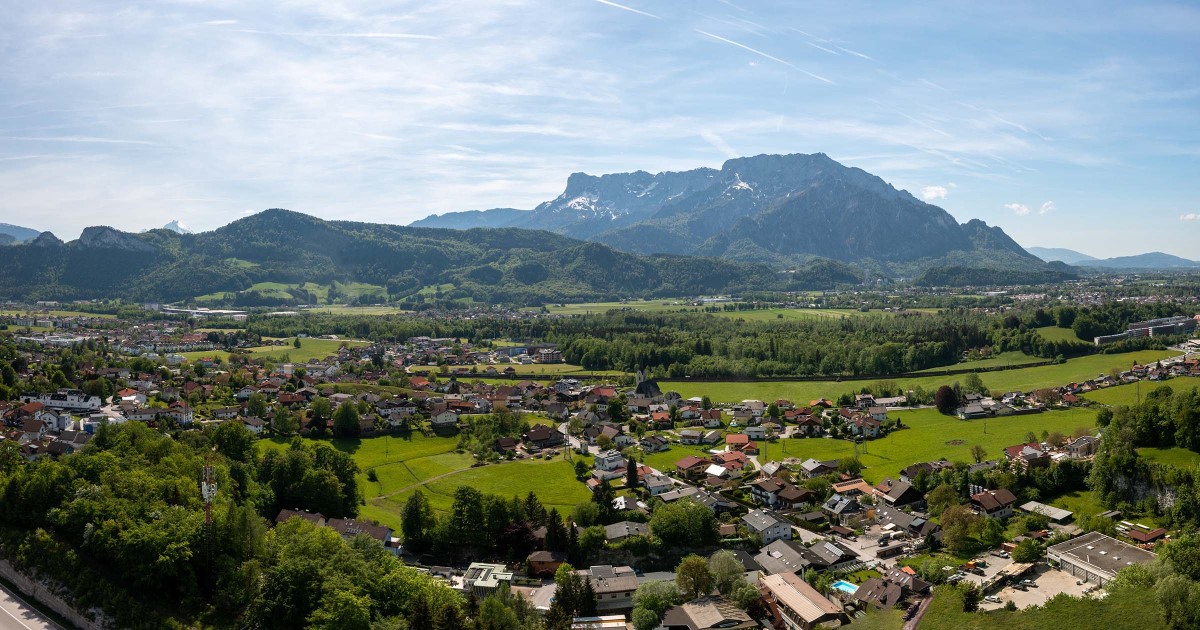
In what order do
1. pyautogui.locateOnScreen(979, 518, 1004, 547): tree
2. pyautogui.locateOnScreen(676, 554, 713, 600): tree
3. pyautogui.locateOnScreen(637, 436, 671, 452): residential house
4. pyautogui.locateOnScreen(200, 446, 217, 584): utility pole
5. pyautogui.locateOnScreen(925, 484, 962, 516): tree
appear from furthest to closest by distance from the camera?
pyautogui.locateOnScreen(637, 436, 671, 452): residential house → pyautogui.locateOnScreen(925, 484, 962, 516): tree → pyautogui.locateOnScreen(979, 518, 1004, 547): tree → pyautogui.locateOnScreen(676, 554, 713, 600): tree → pyautogui.locateOnScreen(200, 446, 217, 584): utility pole

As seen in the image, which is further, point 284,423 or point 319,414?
point 319,414

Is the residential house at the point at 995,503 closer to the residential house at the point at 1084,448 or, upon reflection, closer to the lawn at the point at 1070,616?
the residential house at the point at 1084,448

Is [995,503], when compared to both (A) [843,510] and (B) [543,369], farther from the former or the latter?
(B) [543,369]

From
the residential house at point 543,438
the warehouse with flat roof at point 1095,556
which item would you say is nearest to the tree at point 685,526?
the warehouse with flat roof at point 1095,556

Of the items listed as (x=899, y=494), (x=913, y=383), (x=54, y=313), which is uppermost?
(x=54, y=313)

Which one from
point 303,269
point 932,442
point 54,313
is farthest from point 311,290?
point 932,442

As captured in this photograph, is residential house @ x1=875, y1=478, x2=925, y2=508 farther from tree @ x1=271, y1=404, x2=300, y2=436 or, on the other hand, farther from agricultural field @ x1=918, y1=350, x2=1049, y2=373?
agricultural field @ x1=918, y1=350, x2=1049, y2=373

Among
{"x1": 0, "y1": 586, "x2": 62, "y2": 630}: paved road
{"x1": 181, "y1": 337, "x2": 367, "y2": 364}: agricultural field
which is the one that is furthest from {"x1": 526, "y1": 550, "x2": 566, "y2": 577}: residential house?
{"x1": 181, "y1": 337, "x2": 367, "y2": 364}: agricultural field
